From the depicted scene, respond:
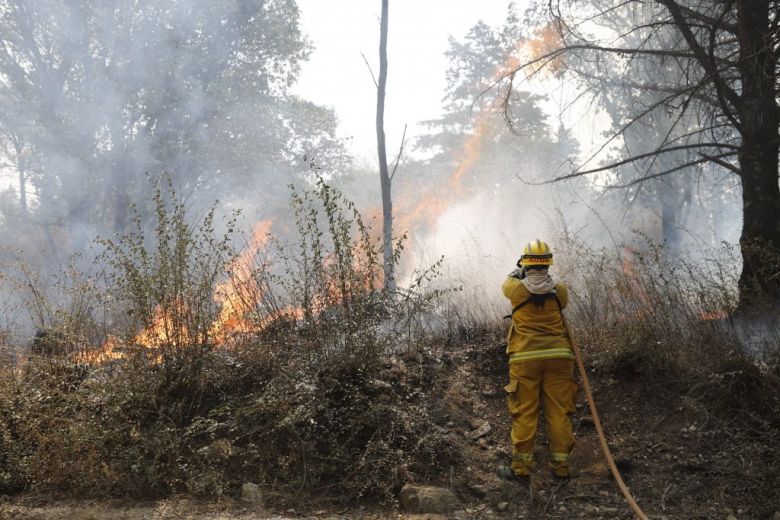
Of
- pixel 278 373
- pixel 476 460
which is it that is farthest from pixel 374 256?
pixel 476 460

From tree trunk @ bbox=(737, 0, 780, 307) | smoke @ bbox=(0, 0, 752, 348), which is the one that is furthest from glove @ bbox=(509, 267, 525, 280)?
smoke @ bbox=(0, 0, 752, 348)

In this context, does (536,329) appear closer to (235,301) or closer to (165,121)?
(235,301)

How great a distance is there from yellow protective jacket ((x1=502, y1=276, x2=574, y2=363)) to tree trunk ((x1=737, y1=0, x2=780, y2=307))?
2.13 metres

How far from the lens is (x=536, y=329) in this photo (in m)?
4.49

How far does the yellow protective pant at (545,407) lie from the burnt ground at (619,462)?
213mm

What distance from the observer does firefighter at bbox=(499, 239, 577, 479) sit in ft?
14.3

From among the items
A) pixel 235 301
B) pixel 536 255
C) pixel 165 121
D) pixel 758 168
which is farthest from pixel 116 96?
pixel 758 168

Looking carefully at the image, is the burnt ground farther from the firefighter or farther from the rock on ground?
the firefighter

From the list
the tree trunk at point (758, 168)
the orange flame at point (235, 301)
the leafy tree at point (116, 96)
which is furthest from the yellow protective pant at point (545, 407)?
the leafy tree at point (116, 96)

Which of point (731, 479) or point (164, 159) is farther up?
point (164, 159)

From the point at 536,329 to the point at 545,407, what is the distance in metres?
0.66

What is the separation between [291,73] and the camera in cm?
2153

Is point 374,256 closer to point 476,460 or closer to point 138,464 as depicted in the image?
point 476,460

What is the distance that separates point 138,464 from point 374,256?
2802mm
